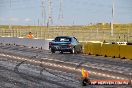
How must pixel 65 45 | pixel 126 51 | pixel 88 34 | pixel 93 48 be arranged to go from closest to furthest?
pixel 126 51 < pixel 93 48 < pixel 65 45 < pixel 88 34

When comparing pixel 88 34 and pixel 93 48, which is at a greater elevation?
pixel 88 34

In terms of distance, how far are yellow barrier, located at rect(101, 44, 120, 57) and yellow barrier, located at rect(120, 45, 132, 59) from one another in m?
0.55

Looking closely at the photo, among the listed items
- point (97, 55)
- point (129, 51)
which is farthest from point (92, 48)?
point (129, 51)

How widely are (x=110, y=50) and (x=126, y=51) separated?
91.0 inches

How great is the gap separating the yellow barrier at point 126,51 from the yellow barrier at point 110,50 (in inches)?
21.5

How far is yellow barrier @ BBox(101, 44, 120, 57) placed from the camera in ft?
105

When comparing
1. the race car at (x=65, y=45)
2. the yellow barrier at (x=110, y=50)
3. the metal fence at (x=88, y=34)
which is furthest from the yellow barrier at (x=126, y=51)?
the metal fence at (x=88, y=34)

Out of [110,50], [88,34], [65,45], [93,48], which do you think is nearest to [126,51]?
[110,50]

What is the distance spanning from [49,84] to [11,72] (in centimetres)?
487

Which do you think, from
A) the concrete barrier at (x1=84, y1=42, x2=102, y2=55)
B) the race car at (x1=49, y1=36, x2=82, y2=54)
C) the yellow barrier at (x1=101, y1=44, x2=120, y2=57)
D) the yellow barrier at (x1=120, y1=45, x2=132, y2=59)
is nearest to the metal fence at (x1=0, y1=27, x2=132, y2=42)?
the concrete barrier at (x1=84, y1=42, x2=102, y2=55)

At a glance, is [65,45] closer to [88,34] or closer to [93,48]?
[93,48]

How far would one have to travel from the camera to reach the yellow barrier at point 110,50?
32.1 m

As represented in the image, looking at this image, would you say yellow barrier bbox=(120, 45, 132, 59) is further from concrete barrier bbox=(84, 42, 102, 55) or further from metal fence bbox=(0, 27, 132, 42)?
metal fence bbox=(0, 27, 132, 42)

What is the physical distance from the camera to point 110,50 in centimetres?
3294
